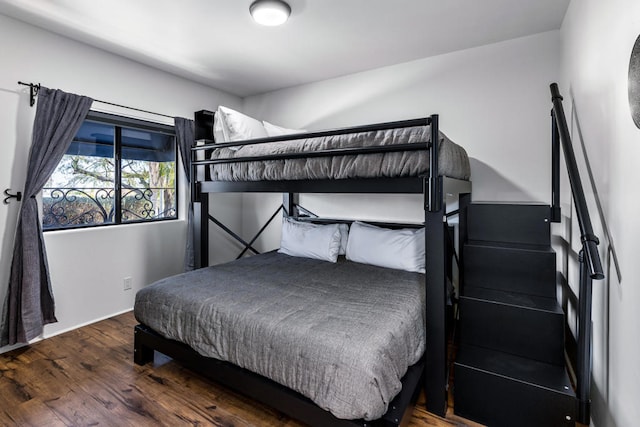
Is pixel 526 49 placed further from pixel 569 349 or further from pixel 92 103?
pixel 92 103

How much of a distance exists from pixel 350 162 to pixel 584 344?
139cm

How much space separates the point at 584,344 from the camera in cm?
131

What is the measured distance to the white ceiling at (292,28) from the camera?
2191 mm

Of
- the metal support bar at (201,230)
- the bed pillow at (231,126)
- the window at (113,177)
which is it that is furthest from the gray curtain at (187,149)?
the bed pillow at (231,126)

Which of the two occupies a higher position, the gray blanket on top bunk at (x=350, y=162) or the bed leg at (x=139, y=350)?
the gray blanket on top bunk at (x=350, y=162)

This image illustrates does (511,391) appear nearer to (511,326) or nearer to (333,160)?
(511,326)

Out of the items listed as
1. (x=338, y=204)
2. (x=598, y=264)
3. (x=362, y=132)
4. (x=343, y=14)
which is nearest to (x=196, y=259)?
(x=338, y=204)

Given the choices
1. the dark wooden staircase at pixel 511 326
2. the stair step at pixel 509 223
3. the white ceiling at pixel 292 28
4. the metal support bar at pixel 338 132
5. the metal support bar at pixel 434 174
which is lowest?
the dark wooden staircase at pixel 511 326

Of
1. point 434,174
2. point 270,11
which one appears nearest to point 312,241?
point 434,174

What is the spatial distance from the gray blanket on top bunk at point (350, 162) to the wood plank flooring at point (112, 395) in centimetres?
136

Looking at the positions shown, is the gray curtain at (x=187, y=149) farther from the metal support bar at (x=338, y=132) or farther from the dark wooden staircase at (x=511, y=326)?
the dark wooden staircase at (x=511, y=326)

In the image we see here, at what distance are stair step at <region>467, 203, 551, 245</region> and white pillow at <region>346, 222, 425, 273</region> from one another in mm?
441

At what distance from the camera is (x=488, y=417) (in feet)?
5.24

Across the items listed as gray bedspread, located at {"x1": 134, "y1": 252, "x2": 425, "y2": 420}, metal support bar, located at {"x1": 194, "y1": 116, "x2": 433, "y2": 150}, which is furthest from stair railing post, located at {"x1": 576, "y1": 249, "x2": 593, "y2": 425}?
metal support bar, located at {"x1": 194, "y1": 116, "x2": 433, "y2": 150}
